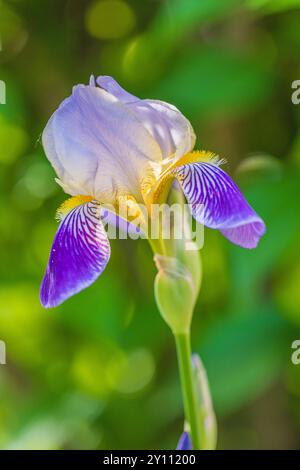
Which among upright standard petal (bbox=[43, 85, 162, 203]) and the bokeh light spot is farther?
the bokeh light spot

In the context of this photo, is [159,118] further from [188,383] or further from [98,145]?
[188,383]

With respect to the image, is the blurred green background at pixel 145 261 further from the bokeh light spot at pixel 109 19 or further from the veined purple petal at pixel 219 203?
the veined purple petal at pixel 219 203

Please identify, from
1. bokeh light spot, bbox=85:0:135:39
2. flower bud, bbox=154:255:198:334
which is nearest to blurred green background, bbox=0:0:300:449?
bokeh light spot, bbox=85:0:135:39

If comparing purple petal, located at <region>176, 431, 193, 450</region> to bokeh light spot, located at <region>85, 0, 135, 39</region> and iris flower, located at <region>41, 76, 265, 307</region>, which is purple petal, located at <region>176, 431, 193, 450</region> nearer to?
iris flower, located at <region>41, 76, 265, 307</region>

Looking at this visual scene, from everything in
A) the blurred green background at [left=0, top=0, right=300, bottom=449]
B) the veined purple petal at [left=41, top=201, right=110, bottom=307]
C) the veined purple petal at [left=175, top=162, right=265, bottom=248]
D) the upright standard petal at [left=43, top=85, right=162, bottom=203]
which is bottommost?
the blurred green background at [left=0, top=0, right=300, bottom=449]

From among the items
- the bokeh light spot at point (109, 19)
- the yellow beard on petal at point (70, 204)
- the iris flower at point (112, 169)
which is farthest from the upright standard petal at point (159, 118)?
the bokeh light spot at point (109, 19)

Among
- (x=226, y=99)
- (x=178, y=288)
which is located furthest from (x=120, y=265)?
(x=178, y=288)

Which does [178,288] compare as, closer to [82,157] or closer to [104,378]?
[82,157]
